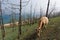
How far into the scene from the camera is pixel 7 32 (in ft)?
23.9

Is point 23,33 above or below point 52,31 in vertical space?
below

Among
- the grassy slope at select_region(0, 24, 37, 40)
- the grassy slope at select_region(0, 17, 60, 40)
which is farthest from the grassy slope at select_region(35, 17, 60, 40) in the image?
the grassy slope at select_region(0, 24, 37, 40)

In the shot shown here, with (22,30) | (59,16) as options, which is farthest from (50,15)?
(22,30)

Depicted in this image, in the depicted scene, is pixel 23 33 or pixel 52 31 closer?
pixel 52 31

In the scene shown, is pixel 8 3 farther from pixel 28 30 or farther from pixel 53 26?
pixel 53 26

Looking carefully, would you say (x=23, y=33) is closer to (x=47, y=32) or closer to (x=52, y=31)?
(x=47, y=32)

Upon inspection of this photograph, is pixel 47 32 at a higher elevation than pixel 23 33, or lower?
higher

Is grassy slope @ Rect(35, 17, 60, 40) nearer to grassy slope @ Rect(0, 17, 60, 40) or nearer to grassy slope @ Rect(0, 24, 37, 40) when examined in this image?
grassy slope @ Rect(0, 17, 60, 40)

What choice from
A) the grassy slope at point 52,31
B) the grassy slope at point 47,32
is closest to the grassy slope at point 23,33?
the grassy slope at point 47,32

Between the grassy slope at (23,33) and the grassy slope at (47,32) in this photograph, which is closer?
the grassy slope at (47,32)

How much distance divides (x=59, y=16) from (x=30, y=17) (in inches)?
45.9

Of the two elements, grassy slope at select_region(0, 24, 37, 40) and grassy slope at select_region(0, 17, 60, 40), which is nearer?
Result: grassy slope at select_region(0, 17, 60, 40)

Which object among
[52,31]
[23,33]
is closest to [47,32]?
[52,31]

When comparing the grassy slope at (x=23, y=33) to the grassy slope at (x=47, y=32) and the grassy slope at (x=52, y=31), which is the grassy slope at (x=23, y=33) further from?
the grassy slope at (x=52, y=31)
